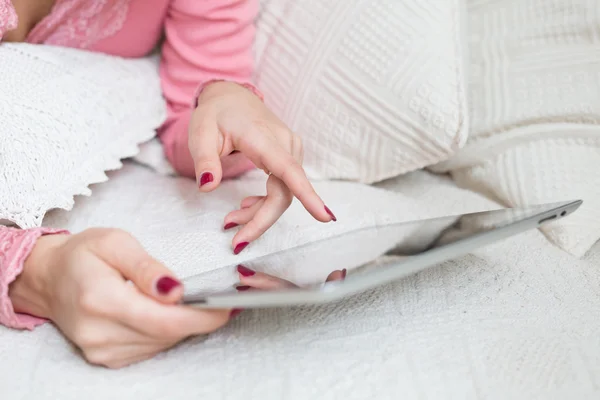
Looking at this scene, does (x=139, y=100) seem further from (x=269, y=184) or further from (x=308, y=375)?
(x=308, y=375)

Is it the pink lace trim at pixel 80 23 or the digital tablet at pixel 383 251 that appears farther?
the pink lace trim at pixel 80 23

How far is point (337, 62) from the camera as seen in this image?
2.24 feet

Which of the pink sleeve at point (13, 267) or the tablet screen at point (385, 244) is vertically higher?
the tablet screen at point (385, 244)


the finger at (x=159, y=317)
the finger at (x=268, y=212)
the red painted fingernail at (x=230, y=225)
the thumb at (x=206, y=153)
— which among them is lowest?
the red painted fingernail at (x=230, y=225)

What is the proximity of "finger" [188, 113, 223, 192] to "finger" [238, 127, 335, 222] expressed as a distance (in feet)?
0.09

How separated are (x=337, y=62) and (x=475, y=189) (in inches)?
8.8

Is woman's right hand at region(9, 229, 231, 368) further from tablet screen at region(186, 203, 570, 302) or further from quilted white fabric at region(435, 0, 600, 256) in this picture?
quilted white fabric at region(435, 0, 600, 256)

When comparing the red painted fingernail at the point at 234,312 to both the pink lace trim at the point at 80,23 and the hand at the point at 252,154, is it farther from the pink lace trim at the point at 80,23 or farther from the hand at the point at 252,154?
the pink lace trim at the point at 80,23

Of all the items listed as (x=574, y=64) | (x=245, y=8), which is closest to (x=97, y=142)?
(x=245, y=8)

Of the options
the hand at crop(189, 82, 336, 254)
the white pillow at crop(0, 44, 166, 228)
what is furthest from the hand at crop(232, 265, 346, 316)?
the white pillow at crop(0, 44, 166, 228)

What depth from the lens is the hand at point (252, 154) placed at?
1.79 feet

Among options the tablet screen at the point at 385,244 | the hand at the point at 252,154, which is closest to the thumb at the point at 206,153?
the hand at the point at 252,154

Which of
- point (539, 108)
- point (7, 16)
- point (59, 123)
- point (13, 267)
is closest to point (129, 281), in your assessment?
point (13, 267)

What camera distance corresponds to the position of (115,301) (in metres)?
0.41
